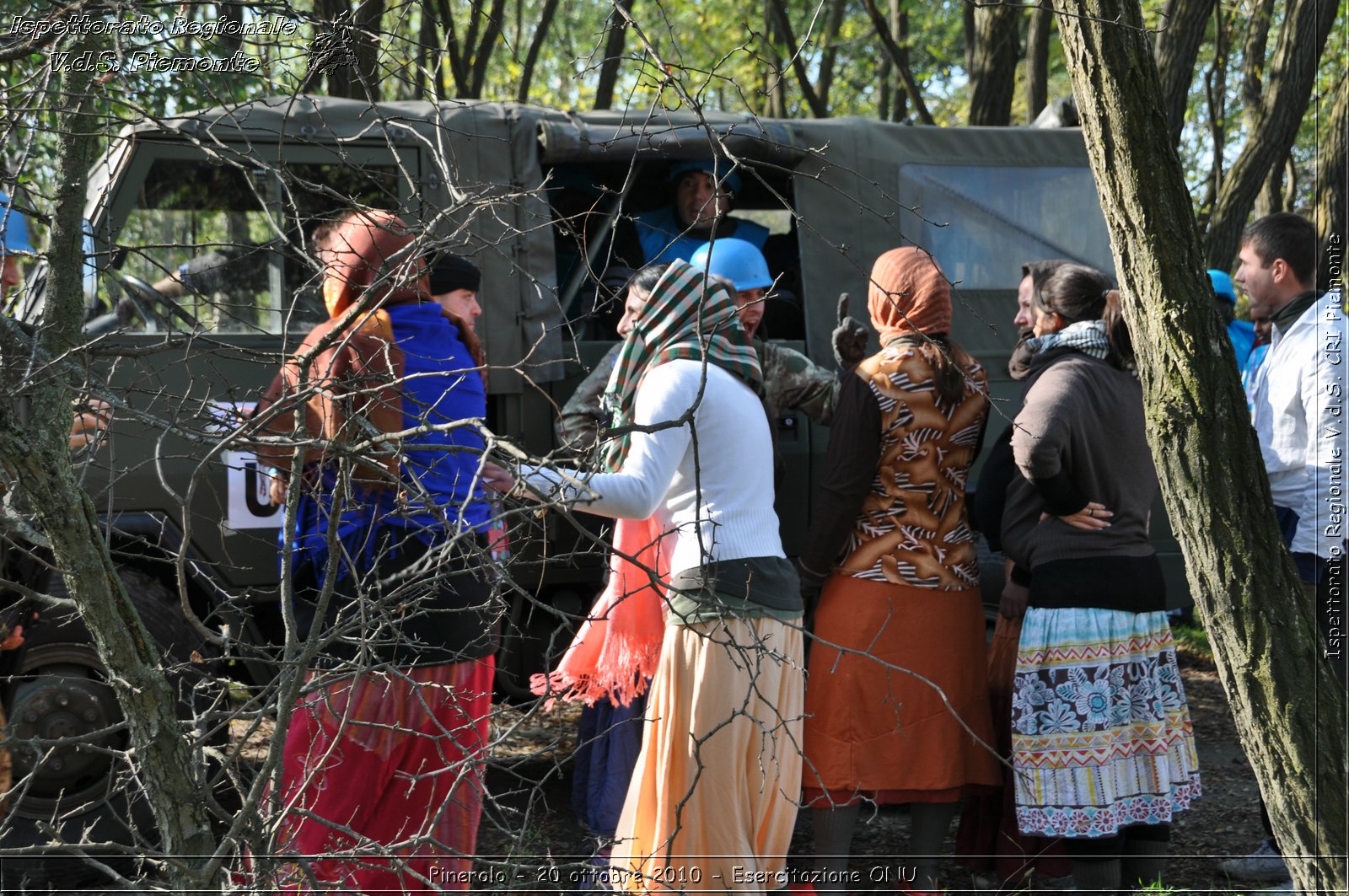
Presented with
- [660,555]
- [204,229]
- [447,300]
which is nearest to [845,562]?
[660,555]

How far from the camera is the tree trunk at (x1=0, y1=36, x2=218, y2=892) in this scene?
180 cm

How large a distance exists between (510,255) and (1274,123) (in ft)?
21.0

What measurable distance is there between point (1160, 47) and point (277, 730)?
7.52 metres

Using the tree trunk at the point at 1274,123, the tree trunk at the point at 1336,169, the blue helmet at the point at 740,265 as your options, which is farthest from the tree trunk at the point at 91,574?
the tree trunk at the point at 1274,123

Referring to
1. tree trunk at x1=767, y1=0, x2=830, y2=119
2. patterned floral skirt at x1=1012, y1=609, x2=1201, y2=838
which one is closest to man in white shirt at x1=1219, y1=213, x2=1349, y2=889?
patterned floral skirt at x1=1012, y1=609, x2=1201, y2=838

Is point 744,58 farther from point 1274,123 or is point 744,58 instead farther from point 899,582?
point 899,582

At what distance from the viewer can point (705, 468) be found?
316cm

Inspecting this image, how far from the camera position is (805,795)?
3789mm

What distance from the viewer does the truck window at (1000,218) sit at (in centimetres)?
514

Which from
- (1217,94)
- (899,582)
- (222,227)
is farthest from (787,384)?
(1217,94)

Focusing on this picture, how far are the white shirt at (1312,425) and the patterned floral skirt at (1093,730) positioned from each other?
2.72 feet

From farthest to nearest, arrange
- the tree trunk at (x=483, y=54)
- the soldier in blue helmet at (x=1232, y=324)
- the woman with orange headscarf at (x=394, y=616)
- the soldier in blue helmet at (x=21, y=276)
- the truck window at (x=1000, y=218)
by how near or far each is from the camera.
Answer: the tree trunk at (x=483, y=54) < the soldier in blue helmet at (x=1232, y=324) < the truck window at (x=1000, y=218) < the woman with orange headscarf at (x=394, y=616) < the soldier in blue helmet at (x=21, y=276)

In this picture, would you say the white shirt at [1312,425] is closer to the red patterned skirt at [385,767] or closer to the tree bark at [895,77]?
the red patterned skirt at [385,767]

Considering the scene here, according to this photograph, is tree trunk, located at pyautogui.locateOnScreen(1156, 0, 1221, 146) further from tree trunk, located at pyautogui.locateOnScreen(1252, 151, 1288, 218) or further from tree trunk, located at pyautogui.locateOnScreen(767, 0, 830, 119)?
tree trunk, located at pyautogui.locateOnScreen(767, 0, 830, 119)
